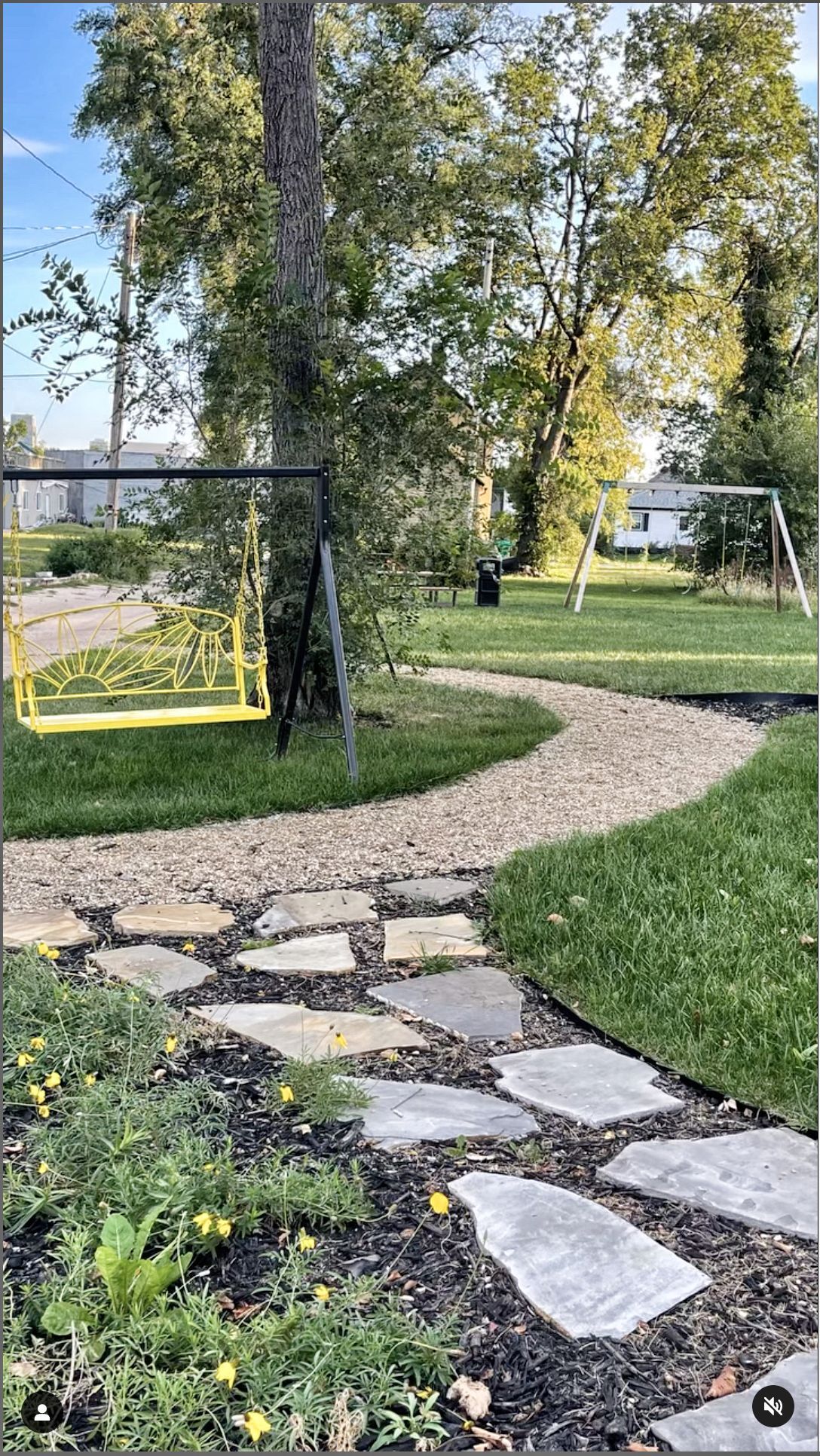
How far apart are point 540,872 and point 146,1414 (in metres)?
2.46

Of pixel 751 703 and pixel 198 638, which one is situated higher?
pixel 198 638

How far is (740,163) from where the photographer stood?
72.4 feet

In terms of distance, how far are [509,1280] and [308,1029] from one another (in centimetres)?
99

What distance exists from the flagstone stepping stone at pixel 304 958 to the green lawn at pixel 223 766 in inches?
59.4

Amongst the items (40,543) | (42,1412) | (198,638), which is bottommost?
(42,1412)

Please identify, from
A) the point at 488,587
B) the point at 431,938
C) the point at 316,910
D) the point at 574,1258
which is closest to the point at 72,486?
the point at 488,587

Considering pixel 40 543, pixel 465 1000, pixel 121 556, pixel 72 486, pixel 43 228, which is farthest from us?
pixel 40 543

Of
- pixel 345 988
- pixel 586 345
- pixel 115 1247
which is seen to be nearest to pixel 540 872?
pixel 345 988

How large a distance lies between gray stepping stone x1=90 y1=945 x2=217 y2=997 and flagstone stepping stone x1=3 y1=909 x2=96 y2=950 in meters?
0.15

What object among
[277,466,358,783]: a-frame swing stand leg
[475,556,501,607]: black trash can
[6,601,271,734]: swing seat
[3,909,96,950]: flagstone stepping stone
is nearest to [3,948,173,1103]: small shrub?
[3,909,96,950]: flagstone stepping stone

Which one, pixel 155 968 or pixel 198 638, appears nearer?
pixel 155 968

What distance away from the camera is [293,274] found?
20.0 ft

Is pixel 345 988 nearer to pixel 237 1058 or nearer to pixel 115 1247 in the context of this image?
pixel 237 1058

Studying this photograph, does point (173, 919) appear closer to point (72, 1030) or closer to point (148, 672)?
point (72, 1030)
